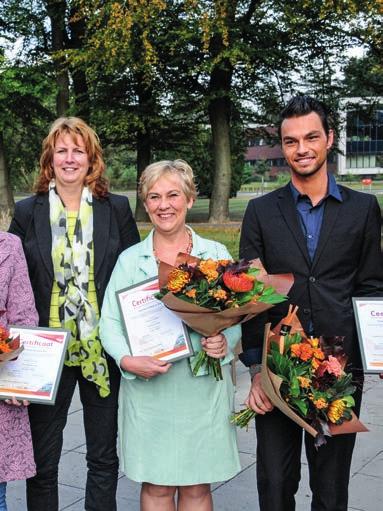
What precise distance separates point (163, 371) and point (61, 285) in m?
0.72

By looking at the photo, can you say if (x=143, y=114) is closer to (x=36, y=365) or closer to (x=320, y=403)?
(x=36, y=365)

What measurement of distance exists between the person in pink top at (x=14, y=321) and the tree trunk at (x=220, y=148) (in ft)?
72.7

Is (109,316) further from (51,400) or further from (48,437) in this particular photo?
(48,437)

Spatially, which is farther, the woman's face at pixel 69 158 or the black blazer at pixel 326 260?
the woman's face at pixel 69 158

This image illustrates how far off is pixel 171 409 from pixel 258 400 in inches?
17.5

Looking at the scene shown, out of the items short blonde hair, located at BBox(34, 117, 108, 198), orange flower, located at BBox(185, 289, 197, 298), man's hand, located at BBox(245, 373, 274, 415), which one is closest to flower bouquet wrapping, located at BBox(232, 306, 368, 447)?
man's hand, located at BBox(245, 373, 274, 415)

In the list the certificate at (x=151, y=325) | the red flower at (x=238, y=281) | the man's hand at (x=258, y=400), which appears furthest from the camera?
the certificate at (x=151, y=325)

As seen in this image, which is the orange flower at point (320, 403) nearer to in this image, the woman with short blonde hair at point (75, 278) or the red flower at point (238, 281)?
the red flower at point (238, 281)

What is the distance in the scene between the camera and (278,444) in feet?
10.4

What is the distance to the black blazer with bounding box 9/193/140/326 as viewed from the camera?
3494 mm

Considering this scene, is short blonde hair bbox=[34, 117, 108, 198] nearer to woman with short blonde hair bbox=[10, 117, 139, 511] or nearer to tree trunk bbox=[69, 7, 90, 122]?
woman with short blonde hair bbox=[10, 117, 139, 511]

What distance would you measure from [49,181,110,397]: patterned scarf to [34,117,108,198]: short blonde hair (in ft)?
0.86

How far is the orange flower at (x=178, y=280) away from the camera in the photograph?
2885mm

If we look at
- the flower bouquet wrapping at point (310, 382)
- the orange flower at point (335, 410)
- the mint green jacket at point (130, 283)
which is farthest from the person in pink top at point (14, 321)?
the orange flower at point (335, 410)
